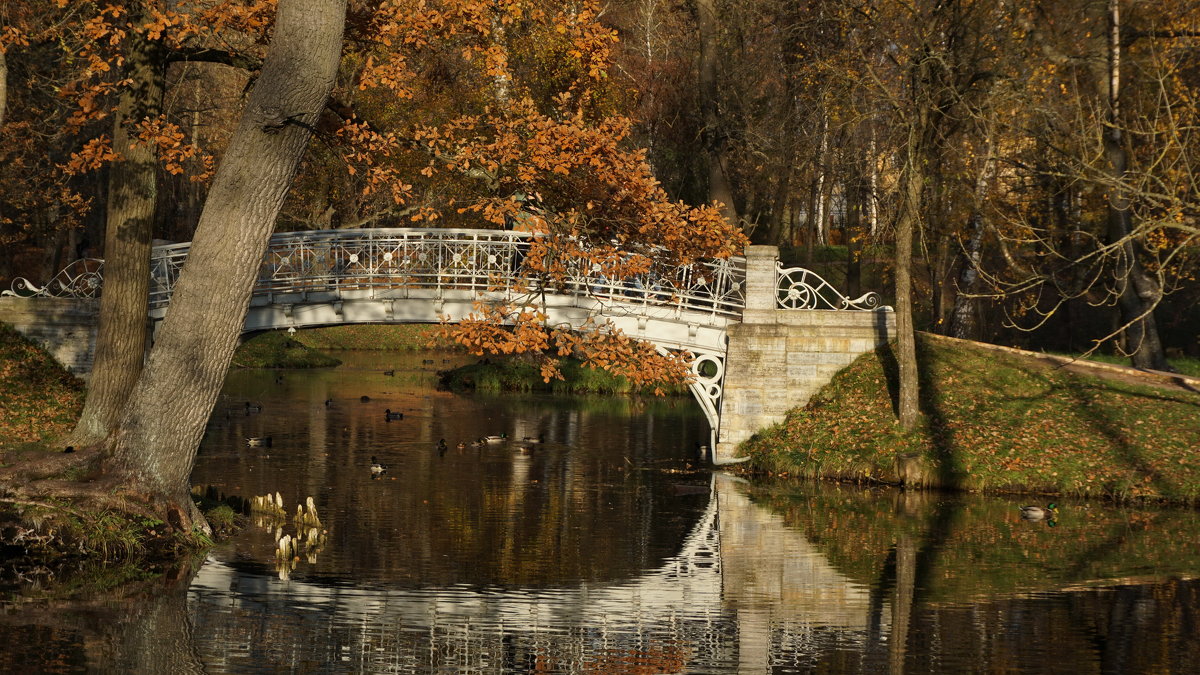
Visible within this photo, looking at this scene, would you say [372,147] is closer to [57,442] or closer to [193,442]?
[193,442]

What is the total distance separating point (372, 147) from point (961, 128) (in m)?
14.8

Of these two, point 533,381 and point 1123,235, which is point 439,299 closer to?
point 1123,235

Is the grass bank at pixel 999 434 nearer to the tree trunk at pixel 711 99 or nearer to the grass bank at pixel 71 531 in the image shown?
the tree trunk at pixel 711 99

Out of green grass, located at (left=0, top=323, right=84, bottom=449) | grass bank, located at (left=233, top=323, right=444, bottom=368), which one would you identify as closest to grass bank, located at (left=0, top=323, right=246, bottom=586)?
green grass, located at (left=0, top=323, right=84, bottom=449)

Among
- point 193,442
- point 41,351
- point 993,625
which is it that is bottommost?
point 993,625

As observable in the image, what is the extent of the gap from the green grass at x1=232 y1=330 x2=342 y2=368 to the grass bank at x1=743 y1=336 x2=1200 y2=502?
74.2 ft

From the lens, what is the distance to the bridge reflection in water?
11.5m

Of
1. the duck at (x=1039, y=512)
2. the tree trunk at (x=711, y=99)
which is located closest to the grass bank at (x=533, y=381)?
the tree trunk at (x=711, y=99)

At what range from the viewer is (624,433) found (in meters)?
28.7

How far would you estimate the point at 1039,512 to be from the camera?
19547 millimetres

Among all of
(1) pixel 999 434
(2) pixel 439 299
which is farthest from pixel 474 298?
(1) pixel 999 434

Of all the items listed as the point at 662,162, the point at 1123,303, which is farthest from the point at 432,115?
the point at 1123,303

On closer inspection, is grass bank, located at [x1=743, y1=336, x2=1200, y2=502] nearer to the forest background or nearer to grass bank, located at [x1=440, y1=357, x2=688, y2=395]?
the forest background

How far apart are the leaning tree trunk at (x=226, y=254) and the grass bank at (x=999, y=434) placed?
37.4 ft
